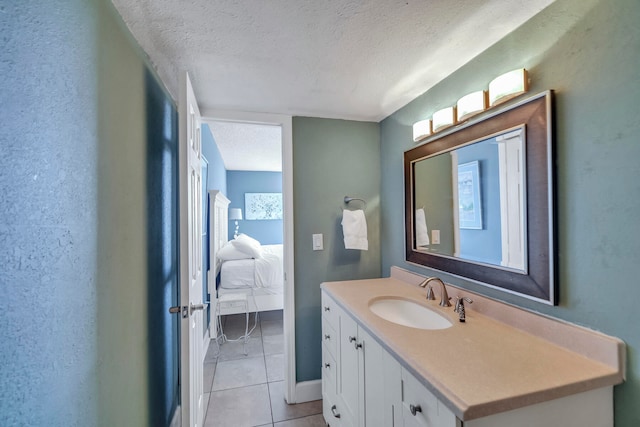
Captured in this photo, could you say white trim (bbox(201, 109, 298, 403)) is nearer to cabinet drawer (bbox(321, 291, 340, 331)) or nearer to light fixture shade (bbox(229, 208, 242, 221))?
cabinet drawer (bbox(321, 291, 340, 331))

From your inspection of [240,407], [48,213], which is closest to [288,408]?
[240,407]

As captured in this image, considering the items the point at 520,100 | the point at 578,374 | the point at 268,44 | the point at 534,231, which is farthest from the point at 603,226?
the point at 268,44

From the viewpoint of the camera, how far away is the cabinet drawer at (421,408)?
76 cm

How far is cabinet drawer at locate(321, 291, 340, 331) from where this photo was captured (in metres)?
1.65

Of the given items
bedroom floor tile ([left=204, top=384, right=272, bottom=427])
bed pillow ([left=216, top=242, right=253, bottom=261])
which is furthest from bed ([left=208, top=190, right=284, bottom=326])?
bedroom floor tile ([left=204, top=384, right=272, bottom=427])

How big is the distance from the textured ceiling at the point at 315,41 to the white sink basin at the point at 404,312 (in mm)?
1318

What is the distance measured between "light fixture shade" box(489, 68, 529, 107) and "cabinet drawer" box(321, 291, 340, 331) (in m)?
1.36

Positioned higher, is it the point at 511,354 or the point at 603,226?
the point at 603,226

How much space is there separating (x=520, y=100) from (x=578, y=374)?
102cm

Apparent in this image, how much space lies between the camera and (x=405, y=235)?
195 cm

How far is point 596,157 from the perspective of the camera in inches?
35.5

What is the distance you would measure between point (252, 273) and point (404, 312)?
2.27 meters

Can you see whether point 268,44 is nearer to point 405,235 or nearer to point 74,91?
point 74,91

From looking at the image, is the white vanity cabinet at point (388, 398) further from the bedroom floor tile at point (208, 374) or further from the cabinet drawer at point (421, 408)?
the bedroom floor tile at point (208, 374)
